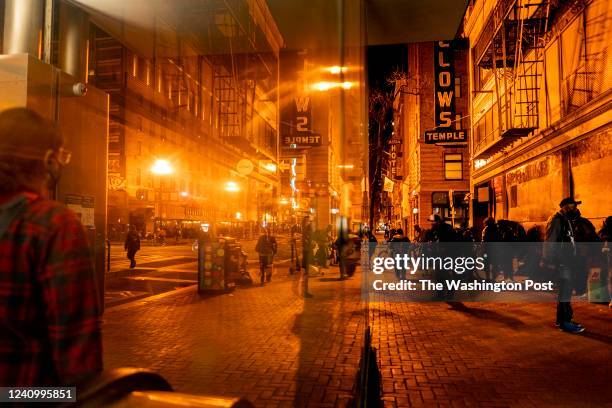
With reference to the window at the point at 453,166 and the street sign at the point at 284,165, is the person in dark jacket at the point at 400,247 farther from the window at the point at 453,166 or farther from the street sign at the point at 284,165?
the street sign at the point at 284,165

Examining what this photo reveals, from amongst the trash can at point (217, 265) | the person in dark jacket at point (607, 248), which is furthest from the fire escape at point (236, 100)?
the person in dark jacket at point (607, 248)

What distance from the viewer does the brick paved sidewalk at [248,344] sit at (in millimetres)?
4262

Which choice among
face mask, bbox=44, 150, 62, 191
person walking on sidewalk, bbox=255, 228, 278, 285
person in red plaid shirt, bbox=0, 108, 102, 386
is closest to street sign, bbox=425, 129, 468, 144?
person walking on sidewalk, bbox=255, 228, 278, 285

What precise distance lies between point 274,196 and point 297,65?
127ft

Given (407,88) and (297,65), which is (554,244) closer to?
(297,65)

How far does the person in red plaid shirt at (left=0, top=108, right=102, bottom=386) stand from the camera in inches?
49.1

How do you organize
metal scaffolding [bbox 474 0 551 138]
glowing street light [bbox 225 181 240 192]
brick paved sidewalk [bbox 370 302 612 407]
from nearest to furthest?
brick paved sidewalk [bbox 370 302 612 407] → metal scaffolding [bbox 474 0 551 138] → glowing street light [bbox 225 181 240 192]

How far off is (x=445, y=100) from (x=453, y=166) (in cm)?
1110

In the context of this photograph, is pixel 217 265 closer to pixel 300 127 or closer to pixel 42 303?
pixel 300 127

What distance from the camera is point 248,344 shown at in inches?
229

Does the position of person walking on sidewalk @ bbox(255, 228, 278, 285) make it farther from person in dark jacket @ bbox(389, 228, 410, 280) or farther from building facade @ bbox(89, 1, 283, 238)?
building facade @ bbox(89, 1, 283, 238)

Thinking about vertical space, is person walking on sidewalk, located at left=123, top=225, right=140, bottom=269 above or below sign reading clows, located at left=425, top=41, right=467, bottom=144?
below

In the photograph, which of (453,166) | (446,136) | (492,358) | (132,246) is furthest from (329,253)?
(453,166)

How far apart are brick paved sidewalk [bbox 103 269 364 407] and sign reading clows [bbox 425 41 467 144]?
15.6m
